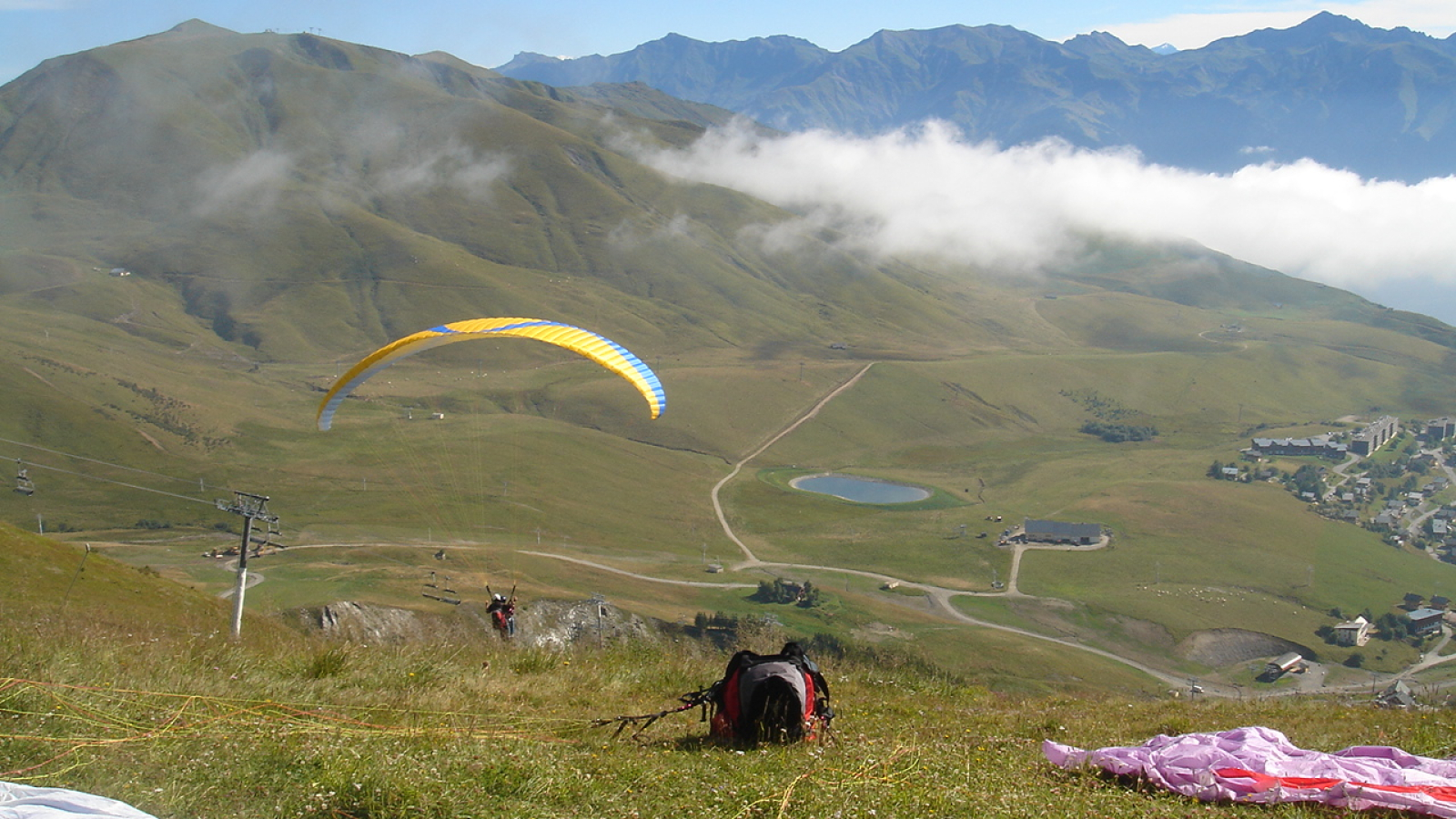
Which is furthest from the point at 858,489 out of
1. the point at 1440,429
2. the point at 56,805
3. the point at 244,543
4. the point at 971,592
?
the point at 56,805

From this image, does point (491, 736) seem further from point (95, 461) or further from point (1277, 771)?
point (95, 461)

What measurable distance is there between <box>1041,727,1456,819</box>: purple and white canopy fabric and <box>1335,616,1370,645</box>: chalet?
86.4 m

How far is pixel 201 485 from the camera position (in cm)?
9181

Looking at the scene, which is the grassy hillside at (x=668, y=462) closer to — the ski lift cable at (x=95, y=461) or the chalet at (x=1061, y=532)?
the ski lift cable at (x=95, y=461)

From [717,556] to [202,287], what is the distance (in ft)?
459

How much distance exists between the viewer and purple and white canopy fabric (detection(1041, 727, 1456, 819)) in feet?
23.7

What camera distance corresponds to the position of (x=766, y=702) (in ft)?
28.8

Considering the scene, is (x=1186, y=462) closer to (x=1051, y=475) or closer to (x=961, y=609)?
(x=1051, y=475)

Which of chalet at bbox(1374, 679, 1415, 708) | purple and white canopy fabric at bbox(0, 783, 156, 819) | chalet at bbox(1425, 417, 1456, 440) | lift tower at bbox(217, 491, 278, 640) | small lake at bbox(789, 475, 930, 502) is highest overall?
chalet at bbox(1425, 417, 1456, 440)

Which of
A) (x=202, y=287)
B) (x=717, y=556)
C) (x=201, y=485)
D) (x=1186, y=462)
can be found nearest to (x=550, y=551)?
(x=717, y=556)

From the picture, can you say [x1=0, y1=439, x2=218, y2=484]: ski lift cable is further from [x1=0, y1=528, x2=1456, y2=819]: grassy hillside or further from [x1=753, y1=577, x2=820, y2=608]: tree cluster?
[x1=0, y1=528, x2=1456, y2=819]: grassy hillside

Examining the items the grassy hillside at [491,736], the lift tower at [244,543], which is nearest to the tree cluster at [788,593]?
the lift tower at [244,543]

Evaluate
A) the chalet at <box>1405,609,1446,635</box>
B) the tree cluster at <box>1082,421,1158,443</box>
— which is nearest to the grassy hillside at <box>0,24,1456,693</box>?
the tree cluster at <box>1082,421,1158,443</box>

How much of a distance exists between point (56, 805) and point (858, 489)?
123 meters
